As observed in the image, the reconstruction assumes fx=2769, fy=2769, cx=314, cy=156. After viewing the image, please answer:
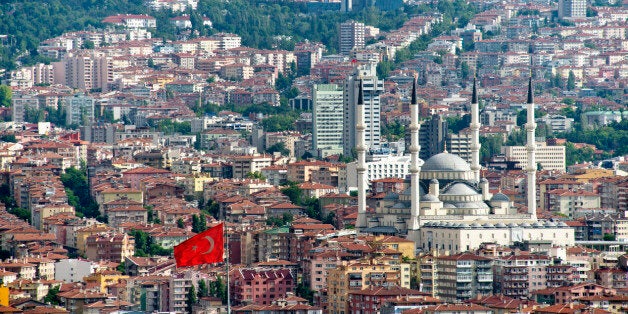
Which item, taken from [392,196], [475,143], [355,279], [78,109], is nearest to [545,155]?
[475,143]

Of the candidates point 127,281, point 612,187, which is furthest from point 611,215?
point 127,281

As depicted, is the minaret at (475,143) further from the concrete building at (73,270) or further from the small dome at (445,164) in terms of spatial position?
the concrete building at (73,270)

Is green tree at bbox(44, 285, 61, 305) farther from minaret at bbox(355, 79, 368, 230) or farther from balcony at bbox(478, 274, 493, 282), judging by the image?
balcony at bbox(478, 274, 493, 282)

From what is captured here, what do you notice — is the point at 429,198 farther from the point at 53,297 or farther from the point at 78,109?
the point at 78,109

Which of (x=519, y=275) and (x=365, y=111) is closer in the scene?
(x=519, y=275)

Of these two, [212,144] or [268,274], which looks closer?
[268,274]

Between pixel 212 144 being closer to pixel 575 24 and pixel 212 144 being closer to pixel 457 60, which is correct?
pixel 457 60
